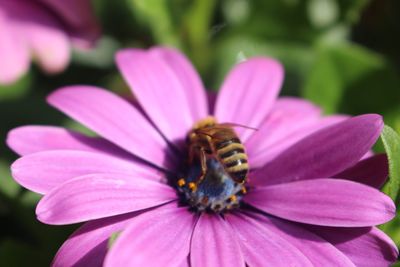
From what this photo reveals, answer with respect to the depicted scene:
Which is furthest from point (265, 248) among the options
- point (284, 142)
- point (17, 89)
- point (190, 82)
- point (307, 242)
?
point (17, 89)

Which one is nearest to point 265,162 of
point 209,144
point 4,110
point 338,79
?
point 209,144

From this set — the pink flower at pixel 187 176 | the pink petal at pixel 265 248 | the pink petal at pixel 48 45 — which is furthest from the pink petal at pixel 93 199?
the pink petal at pixel 48 45

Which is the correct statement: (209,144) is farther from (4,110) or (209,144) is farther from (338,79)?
(4,110)

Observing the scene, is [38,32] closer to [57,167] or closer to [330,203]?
[57,167]

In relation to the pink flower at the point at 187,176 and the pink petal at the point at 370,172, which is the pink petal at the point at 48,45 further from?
the pink petal at the point at 370,172

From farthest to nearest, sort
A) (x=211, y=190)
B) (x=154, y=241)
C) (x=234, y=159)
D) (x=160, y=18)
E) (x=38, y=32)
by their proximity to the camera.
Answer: (x=160, y=18)
(x=38, y=32)
(x=211, y=190)
(x=234, y=159)
(x=154, y=241)

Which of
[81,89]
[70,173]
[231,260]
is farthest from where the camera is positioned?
[81,89]

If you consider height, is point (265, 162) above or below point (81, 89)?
below

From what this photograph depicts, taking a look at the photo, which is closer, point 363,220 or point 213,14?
point 363,220
